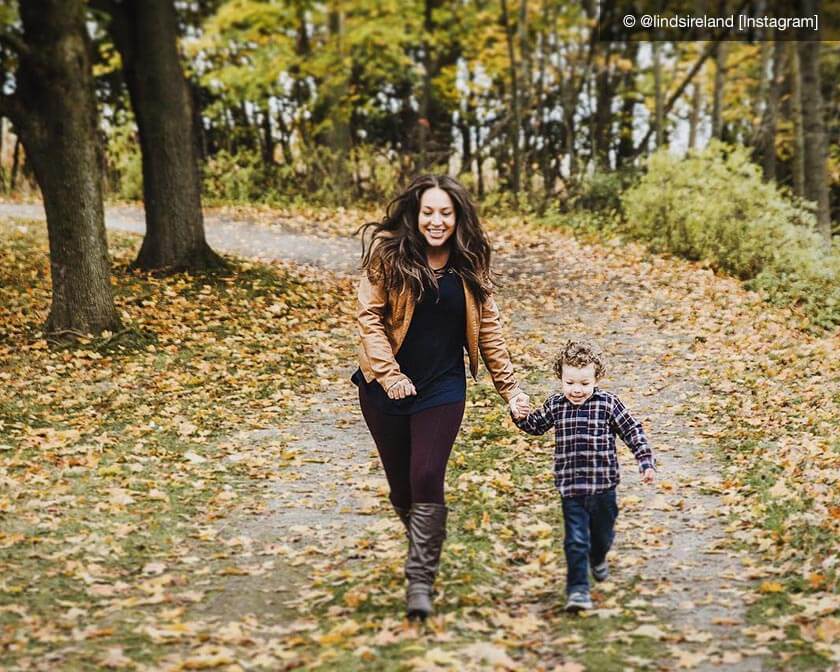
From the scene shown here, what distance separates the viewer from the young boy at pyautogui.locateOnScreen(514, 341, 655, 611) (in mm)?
5023

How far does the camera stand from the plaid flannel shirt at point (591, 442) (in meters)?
5.04

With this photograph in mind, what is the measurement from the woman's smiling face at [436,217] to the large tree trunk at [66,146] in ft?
23.9

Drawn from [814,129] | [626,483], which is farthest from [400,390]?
[814,129]

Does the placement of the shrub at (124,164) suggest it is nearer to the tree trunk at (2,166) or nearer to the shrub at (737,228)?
the tree trunk at (2,166)

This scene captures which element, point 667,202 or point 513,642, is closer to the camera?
point 513,642

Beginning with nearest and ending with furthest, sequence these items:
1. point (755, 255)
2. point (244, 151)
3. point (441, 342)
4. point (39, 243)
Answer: point (441, 342) < point (755, 255) < point (39, 243) < point (244, 151)

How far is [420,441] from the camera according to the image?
4.87 metres

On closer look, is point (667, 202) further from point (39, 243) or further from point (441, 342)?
point (441, 342)

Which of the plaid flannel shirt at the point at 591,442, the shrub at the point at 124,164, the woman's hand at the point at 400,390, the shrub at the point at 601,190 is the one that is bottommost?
the plaid flannel shirt at the point at 591,442

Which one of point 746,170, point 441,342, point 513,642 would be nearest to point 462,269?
point 441,342

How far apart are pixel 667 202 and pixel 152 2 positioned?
9.44 metres

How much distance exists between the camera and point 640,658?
455cm

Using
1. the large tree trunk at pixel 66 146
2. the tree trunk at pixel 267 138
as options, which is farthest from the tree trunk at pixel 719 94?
the large tree trunk at pixel 66 146

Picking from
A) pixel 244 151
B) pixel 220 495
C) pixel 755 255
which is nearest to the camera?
pixel 220 495
